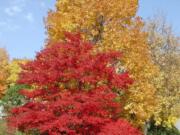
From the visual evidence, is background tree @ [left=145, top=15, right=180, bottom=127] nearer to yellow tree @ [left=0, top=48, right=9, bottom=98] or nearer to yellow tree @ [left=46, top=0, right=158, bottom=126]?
yellow tree @ [left=46, top=0, right=158, bottom=126]

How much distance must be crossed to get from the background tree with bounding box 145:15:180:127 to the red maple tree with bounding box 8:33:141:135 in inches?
674

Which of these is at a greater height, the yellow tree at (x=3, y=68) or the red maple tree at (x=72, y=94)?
the yellow tree at (x=3, y=68)

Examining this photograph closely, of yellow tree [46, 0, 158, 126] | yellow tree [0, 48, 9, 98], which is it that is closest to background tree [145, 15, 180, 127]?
yellow tree [46, 0, 158, 126]

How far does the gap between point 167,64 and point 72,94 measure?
21.3 m

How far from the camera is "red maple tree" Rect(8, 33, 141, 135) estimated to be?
24266mm

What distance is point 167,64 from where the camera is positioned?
4516cm

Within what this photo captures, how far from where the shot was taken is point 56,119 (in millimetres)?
24422

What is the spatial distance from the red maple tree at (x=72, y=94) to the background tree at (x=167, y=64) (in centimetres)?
1713

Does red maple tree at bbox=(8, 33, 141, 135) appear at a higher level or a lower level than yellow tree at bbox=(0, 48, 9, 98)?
lower

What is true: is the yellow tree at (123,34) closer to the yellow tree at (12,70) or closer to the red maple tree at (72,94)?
the red maple tree at (72,94)

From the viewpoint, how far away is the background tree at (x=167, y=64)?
141ft

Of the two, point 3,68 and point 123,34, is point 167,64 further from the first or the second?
point 3,68

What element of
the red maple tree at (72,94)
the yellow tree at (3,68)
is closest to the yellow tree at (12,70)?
the yellow tree at (3,68)

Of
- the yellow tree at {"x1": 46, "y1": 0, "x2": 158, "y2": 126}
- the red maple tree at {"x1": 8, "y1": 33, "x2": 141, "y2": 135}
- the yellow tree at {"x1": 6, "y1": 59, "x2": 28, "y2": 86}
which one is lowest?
the red maple tree at {"x1": 8, "y1": 33, "x2": 141, "y2": 135}
